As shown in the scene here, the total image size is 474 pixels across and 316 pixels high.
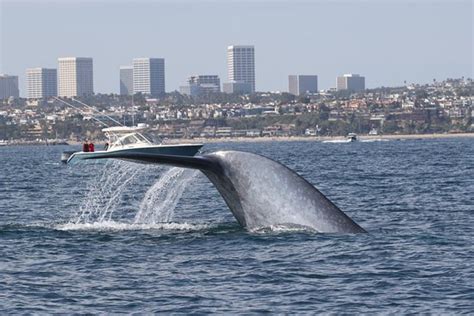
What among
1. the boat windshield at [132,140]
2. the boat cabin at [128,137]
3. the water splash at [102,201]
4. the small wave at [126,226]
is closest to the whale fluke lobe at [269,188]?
the water splash at [102,201]

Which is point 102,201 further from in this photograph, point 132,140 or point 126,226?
point 126,226

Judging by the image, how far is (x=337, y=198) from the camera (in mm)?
38469

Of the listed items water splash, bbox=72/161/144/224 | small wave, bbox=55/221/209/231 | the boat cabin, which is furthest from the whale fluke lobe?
the boat cabin

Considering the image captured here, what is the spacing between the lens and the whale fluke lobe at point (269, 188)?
21.0 m

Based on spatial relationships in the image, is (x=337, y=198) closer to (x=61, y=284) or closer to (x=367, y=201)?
(x=367, y=201)

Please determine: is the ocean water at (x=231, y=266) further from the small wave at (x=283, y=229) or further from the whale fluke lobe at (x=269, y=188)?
the whale fluke lobe at (x=269, y=188)

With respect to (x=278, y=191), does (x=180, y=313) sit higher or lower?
lower

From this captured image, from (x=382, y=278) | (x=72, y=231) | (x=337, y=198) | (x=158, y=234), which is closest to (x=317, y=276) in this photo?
(x=382, y=278)

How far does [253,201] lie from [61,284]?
3685 mm

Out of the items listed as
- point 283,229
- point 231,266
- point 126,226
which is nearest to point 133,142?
point 126,226

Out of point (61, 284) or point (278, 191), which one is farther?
point (278, 191)

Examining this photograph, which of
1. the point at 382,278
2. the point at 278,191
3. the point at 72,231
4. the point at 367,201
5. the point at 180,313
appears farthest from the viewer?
the point at 367,201

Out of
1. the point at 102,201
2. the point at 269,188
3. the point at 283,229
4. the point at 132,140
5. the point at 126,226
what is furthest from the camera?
the point at 132,140

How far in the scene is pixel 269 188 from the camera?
828 inches
